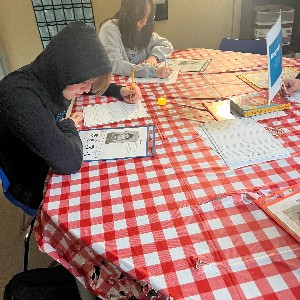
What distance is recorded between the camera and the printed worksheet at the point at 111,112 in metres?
1.39

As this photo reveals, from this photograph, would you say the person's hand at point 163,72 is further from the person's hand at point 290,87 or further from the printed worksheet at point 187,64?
the person's hand at point 290,87

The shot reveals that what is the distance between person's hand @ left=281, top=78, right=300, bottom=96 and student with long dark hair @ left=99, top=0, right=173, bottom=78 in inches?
23.5

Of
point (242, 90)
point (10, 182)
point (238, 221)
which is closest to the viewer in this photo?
Result: point (238, 221)

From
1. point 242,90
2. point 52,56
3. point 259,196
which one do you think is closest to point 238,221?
point 259,196

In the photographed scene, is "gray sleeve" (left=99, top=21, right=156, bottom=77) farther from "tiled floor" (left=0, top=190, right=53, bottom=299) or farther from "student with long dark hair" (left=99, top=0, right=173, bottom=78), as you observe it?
"tiled floor" (left=0, top=190, right=53, bottom=299)

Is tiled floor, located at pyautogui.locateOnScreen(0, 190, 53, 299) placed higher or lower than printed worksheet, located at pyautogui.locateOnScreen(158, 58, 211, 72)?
lower

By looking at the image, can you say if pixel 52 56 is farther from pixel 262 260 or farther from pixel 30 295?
pixel 262 260

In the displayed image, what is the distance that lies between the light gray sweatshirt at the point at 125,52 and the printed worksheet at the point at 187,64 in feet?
0.23

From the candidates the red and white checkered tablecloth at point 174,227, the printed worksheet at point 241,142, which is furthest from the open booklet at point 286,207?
the printed worksheet at point 241,142

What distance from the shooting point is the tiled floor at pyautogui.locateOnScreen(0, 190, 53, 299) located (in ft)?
5.50

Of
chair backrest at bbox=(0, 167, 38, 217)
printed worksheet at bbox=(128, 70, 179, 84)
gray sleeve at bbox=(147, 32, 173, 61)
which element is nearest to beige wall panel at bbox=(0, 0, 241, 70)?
gray sleeve at bbox=(147, 32, 173, 61)

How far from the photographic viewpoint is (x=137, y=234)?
2.66 feet

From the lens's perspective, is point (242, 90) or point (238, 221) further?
point (242, 90)

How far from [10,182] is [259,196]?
88 cm
